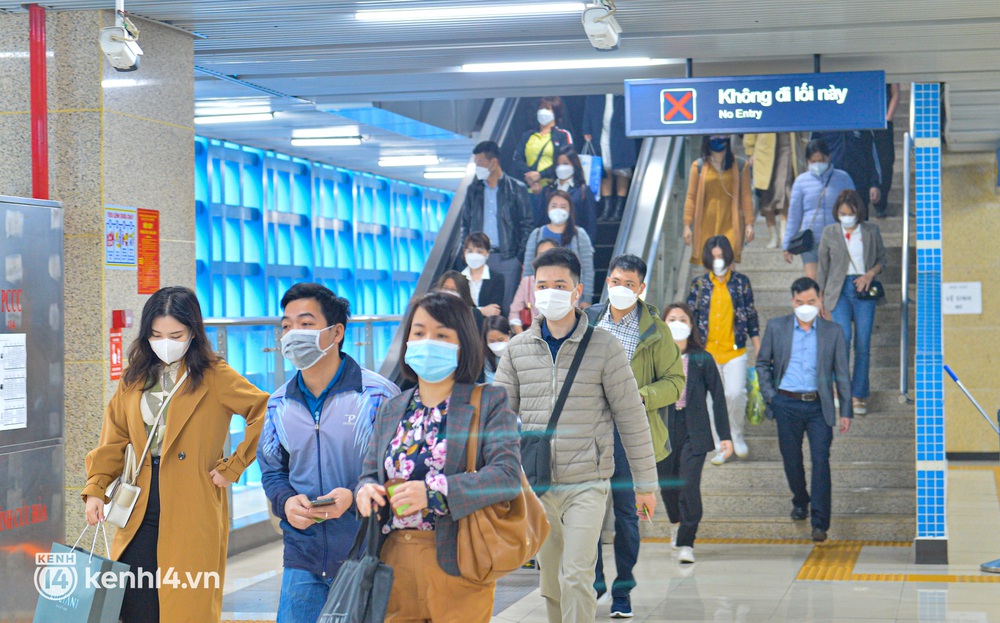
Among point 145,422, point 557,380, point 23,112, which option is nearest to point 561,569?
point 557,380

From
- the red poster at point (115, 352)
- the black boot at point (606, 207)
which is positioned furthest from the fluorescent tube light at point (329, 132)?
the red poster at point (115, 352)

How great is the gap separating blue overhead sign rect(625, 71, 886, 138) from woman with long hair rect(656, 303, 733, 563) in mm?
1148

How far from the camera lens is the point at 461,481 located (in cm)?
334

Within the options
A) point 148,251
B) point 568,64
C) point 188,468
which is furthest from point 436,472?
point 568,64

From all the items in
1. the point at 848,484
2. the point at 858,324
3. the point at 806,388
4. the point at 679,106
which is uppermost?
the point at 679,106

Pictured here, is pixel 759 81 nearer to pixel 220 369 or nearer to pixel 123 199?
pixel 123 199

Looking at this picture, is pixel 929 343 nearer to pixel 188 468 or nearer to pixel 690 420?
pixel 690 420

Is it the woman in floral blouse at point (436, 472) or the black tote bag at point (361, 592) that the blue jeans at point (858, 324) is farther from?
the black tote bag at point (361, 592)

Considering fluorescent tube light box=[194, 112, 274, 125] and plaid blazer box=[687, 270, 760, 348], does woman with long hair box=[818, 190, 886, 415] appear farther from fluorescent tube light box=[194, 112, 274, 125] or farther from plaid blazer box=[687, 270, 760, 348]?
fluorescent tube light box=[194, 112, 274, 125]

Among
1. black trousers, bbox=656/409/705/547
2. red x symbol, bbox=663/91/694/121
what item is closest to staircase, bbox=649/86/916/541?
black trousers, bbox=656/409/705/547

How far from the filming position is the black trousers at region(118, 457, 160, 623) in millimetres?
4227

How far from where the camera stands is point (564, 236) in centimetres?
1008

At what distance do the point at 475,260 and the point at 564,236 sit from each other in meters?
0.77

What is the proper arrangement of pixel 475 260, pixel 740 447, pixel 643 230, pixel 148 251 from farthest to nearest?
pixel 643 230 → pixel 475 260 → pixel 740 447 → pixel 148 251
